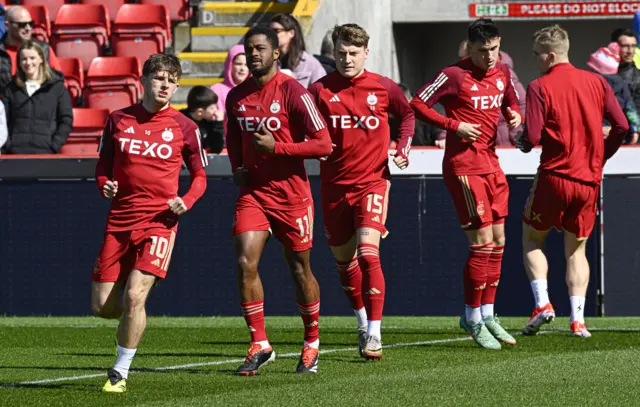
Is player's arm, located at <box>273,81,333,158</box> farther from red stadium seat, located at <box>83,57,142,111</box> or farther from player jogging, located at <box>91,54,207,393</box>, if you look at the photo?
red stadium seat, located at <box>83,57,142,111</box>

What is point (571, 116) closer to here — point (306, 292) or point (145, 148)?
point (306, 292)

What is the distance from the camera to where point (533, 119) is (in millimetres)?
10352

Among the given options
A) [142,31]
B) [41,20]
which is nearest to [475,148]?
[142,31]

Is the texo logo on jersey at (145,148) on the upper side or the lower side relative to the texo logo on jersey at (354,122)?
upper

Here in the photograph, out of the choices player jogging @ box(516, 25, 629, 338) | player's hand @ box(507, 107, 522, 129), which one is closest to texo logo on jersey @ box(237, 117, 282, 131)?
player's hand @ box(507, 107, 522, 129)

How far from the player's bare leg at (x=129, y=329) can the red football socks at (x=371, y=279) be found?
1.96 meters

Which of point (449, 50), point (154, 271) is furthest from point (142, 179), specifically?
point (449, 50)

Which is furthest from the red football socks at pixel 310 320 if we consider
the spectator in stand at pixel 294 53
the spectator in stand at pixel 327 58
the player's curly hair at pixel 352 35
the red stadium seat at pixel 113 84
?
the red stadium seat at pixel 113 84

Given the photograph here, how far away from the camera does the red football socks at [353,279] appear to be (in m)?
9.89

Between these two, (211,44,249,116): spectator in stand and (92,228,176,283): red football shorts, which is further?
(211,44,249,116): spectator in stand

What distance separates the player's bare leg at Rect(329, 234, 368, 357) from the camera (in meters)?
9.78

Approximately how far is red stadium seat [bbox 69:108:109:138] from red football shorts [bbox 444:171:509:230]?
7453 mm

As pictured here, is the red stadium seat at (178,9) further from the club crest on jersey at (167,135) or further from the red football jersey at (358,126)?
the club crest on jersey at (167,135)

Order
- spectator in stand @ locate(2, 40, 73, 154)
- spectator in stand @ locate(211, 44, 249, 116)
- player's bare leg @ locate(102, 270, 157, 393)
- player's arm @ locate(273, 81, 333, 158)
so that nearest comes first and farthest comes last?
1. player's bare leg @ locate(102, 270, 157, 393)
2. player's arm @ locate(273, 81, 333, 158)
3. spectator in stand @ locate(211, 44, 249, 116)
4. spectator in stand @ locate(2, 40, 73, 154)
